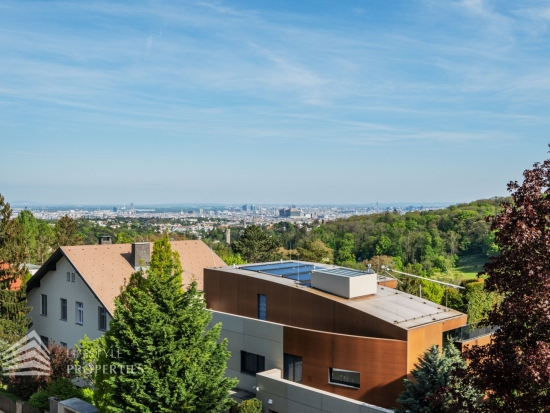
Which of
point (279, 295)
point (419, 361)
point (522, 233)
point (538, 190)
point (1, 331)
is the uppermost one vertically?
point (538, 190)

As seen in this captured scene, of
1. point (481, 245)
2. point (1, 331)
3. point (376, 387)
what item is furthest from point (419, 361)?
point (481, 245)

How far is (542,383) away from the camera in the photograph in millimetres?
8352

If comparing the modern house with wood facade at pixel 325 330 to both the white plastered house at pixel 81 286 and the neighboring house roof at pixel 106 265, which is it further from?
the white plastered house at pixel 81 286

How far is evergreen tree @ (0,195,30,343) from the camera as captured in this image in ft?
88.4

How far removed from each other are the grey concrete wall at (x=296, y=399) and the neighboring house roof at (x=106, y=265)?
413 inches

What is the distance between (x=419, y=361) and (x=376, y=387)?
1683 mm

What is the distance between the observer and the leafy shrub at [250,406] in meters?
17.9

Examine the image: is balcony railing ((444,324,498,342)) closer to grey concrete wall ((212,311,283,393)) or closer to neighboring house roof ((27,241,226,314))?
grey concrete wall ((212,311,283,393))

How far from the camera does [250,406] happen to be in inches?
706

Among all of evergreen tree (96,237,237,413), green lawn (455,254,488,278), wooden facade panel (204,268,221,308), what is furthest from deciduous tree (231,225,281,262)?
evergreen tree (96,237,237,413)

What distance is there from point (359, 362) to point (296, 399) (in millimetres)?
2507

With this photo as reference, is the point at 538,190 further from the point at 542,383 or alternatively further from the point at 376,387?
the point at 376,387

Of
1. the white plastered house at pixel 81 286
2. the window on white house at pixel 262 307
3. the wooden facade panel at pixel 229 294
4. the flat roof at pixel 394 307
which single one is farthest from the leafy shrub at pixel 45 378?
the flat roof at pixel 394 307

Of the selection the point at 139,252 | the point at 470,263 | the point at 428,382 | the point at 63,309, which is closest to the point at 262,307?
the point at 428,382
